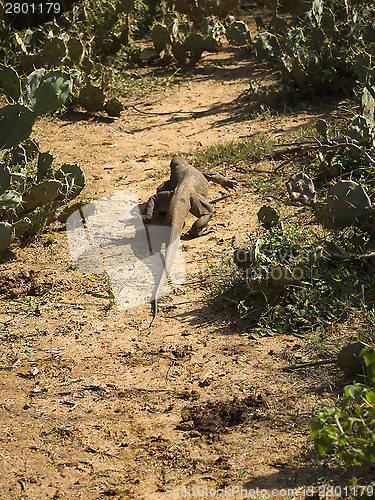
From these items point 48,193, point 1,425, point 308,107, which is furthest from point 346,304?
point 308,107

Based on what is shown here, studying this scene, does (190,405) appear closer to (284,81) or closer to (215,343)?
(215,343)

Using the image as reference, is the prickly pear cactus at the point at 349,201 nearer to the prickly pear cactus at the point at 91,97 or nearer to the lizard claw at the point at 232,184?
the lizard claw at the point at 232,184

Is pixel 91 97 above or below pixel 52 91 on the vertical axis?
below

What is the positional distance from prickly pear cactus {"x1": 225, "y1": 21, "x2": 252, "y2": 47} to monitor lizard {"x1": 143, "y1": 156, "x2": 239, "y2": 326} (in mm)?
3554

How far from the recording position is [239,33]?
9336 millimetres

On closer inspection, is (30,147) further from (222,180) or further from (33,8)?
(33,8)

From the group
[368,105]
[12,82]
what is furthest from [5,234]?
[368,105]

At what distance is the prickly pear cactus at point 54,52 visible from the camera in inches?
306

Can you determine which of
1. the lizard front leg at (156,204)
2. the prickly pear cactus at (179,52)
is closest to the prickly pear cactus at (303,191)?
the lizard front leg at (156,204)

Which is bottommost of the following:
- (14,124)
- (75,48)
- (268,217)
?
(268,217)

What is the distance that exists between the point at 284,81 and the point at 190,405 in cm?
631

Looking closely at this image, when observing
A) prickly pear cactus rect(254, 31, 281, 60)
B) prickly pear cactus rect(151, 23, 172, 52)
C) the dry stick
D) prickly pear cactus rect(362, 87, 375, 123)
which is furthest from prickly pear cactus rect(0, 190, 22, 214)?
prickly pear cactus rect(151, 23, 172, 52)

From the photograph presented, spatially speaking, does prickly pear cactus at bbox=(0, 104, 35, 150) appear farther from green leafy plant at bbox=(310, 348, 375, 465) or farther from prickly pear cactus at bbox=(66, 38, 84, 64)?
prickly pear cactus at bbox=(66, 38, 84, 64)

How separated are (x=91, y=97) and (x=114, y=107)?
0.39 metres
